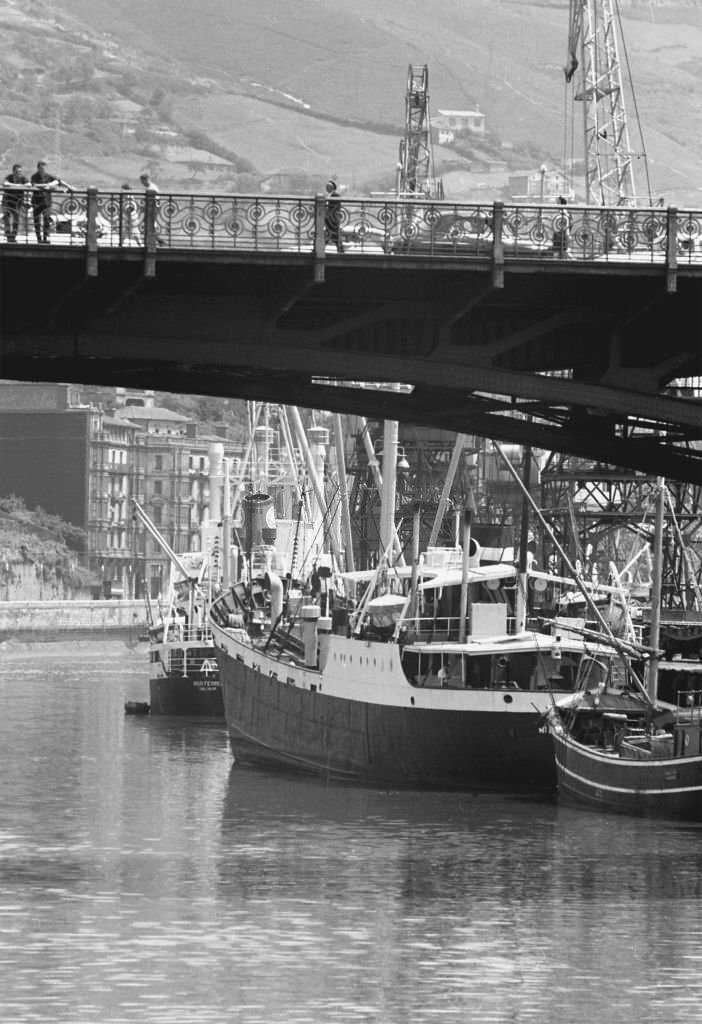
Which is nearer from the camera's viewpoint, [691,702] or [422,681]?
[691,702]

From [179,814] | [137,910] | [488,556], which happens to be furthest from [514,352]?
[488,556]

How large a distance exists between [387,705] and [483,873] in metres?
18.2

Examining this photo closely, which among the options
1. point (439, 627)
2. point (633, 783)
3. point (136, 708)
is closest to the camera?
point (633, 783)

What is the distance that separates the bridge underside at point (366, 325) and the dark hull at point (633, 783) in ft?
40.1

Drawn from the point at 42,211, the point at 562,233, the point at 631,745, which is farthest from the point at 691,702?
the point at 42,211

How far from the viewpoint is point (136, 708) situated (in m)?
111

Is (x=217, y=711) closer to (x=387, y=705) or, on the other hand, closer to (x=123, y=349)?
(x=387, y=705)

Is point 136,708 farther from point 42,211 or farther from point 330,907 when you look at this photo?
point 42,211

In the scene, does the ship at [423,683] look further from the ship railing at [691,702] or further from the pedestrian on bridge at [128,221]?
the pedestrian on bridge at [128,221]

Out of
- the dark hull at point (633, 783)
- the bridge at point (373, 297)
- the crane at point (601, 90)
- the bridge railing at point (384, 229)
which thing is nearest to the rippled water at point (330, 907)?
the dark hull at point (633, 783)

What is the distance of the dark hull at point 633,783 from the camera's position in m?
58.3

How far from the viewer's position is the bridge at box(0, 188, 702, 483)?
147 feet

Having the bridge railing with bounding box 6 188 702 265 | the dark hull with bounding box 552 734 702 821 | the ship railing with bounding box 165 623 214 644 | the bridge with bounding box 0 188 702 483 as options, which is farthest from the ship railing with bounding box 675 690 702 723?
the ship railing with bounding box 165 623 214 644

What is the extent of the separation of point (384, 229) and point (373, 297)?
1192 mm
